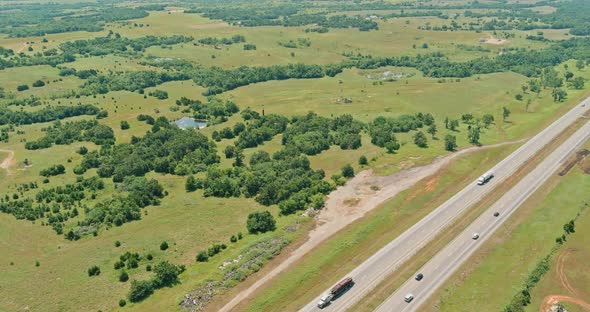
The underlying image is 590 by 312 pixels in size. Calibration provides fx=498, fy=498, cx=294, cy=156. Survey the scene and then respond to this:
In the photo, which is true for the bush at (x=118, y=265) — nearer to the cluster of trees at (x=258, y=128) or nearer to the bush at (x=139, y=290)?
the bush at (x=139, y=290)

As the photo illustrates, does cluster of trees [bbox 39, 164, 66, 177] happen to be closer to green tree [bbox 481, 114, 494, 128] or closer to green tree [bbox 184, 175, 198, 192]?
green tree [bbox 184, 175, 198, 192]

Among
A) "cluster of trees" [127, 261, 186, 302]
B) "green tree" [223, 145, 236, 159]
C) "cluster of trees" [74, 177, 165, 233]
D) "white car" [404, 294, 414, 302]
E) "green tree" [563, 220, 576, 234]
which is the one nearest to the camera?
"white car" [404, 294, 414, 302]

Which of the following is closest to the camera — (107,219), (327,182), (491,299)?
(491,299)

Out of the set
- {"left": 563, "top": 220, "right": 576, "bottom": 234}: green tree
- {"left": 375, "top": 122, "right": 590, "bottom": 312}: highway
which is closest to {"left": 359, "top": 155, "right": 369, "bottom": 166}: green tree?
{"left": 375, "top": 122, "right": 590, "bottom": 312}: highway

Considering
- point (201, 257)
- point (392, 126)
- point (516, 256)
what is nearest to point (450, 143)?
point (392, 126)

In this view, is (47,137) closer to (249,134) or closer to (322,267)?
(249,134)

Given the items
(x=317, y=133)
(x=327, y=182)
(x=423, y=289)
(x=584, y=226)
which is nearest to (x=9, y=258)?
(x=327, y=182)
